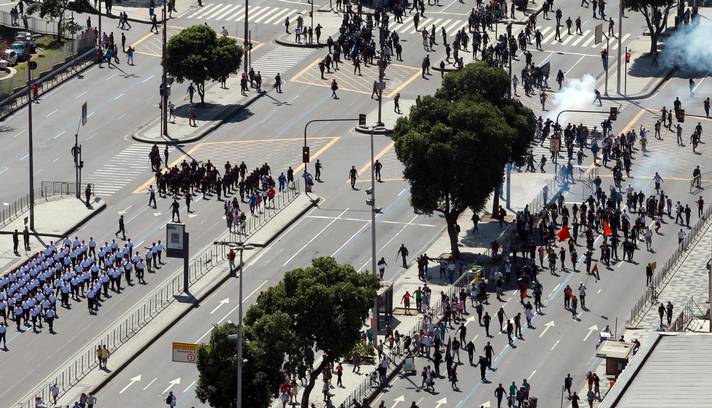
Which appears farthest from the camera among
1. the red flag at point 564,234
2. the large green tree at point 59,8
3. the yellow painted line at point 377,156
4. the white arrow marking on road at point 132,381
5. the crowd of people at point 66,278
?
the large green tree at point 59,8

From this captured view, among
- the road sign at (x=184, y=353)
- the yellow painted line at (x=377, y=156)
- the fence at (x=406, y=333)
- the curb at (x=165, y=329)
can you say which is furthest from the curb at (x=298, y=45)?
the road sign at (x=184, y=353)

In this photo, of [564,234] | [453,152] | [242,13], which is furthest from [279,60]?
[564,234]

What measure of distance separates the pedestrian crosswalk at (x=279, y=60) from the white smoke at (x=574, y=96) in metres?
21.6

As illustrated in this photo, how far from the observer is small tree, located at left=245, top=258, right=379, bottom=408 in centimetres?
11881

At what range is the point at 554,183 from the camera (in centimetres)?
15962

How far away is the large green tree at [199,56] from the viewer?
566ft

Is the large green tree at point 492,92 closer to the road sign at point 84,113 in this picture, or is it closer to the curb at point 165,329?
the curb at point 165,329

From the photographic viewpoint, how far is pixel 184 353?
4845 inches

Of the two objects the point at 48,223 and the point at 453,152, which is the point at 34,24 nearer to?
the point at 48,223

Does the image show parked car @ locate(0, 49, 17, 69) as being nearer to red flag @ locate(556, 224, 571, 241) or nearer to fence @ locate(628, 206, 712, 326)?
red flag @ locate(556, 224, 571, 241)

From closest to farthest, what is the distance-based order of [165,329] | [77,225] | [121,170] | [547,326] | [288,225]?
1. [547,326]
2. [165,329]
3. [288,225]
4. [77,225]
5. [121,170]

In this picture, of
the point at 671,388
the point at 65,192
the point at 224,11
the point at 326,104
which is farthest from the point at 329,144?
the point at 671,388

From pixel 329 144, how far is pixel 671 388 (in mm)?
67197

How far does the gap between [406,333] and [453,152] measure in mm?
14282
